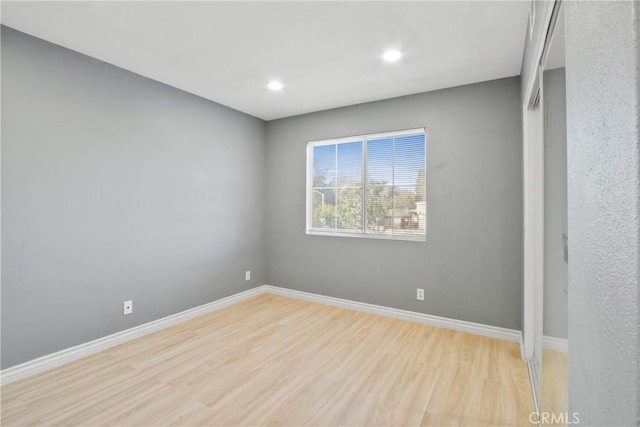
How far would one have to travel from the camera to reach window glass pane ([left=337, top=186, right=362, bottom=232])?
3900 mm

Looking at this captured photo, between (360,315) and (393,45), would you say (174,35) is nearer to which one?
(393,45)

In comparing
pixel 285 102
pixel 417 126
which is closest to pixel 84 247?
pixel 285 102

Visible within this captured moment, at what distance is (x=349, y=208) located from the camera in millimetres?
3984

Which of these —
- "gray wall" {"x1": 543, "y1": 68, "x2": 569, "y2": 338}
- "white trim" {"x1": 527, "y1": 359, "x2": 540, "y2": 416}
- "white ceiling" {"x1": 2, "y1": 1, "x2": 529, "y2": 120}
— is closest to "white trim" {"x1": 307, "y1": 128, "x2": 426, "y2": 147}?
"white ceiling" {"x1": 2, "y1": 1, "x2": 529, "y2": 120}

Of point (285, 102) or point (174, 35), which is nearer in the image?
point (174, 35)

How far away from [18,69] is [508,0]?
11.2 ft

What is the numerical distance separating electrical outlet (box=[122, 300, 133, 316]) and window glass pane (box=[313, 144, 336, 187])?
255cm

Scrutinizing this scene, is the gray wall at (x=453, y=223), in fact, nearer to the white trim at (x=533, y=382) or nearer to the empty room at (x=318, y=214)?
the empty room at (x=318, y=214)

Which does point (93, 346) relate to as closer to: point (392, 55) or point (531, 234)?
point (392, 55)

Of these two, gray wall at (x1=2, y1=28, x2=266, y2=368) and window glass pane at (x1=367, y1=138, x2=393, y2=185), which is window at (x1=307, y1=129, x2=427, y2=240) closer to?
window glass pane at (x1=367, y1=138, x2=393, y2=185)

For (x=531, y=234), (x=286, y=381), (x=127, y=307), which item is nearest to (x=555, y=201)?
(x=531, y=234)

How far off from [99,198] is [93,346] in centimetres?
129

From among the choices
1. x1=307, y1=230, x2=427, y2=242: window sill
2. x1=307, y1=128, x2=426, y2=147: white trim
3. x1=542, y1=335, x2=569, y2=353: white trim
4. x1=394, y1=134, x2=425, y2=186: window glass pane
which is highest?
x1=307, y1=128, x2=426, y2=147: white trim

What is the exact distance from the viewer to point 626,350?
17.0 inches
